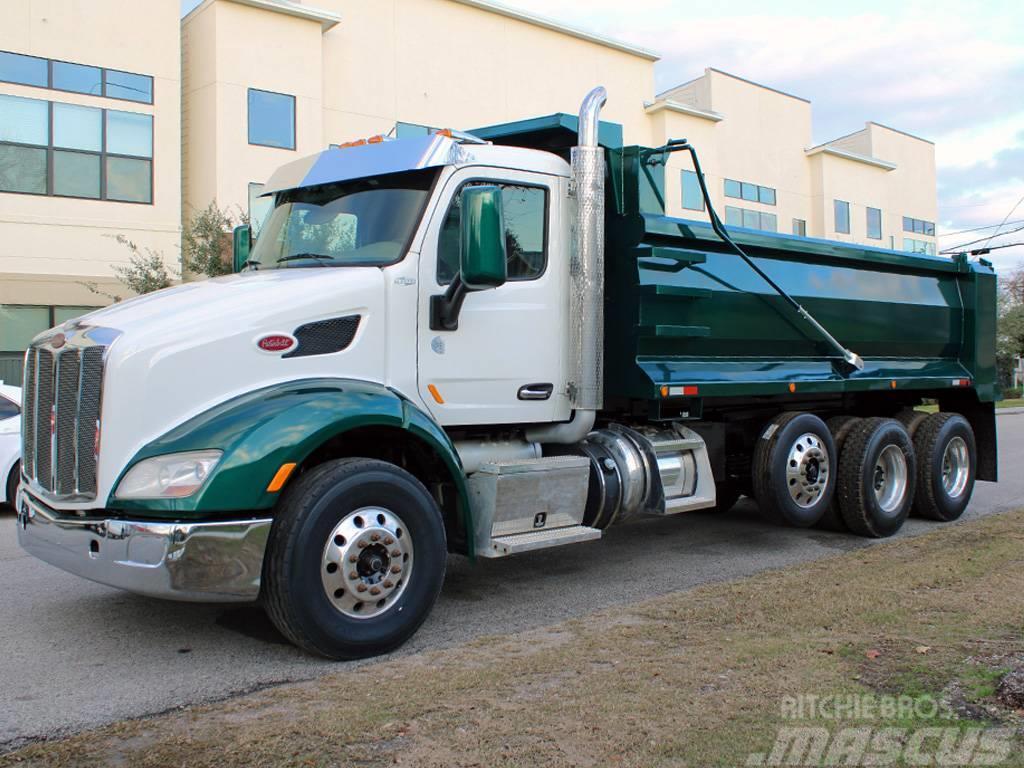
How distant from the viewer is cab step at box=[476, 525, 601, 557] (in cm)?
555

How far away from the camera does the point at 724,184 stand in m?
34.2

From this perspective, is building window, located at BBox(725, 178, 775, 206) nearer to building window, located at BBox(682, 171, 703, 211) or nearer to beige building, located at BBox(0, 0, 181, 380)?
building window, located at BBox(682, 171, 703, 211)

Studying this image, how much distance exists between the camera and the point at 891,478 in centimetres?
870

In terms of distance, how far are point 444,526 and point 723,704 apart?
1.99m

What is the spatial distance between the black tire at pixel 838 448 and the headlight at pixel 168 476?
5.61 meters

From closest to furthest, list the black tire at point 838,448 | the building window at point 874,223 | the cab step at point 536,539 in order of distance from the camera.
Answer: the cab step at point 536,539 → the black tire at point 838,448 → the building window at point 874,223

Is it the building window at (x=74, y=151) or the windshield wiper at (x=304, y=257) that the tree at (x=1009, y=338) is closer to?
→ the building window at (x=74, y=151)

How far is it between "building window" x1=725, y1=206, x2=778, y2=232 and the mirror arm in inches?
1162

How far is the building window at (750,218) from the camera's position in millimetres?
34344

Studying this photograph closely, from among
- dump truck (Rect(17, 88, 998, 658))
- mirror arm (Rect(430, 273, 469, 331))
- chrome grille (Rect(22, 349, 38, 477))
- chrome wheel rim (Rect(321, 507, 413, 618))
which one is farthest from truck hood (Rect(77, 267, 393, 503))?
chrome wheel rim (Rect(321, 507, 413, 618))

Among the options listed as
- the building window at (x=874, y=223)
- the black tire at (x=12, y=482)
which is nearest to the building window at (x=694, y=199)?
the black tire at (x=12, y=482)

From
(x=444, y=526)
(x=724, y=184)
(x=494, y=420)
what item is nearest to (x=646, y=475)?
(x=494, y=420)

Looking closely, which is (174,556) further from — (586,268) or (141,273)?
(141,273)

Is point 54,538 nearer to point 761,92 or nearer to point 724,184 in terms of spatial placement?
point 724,184
